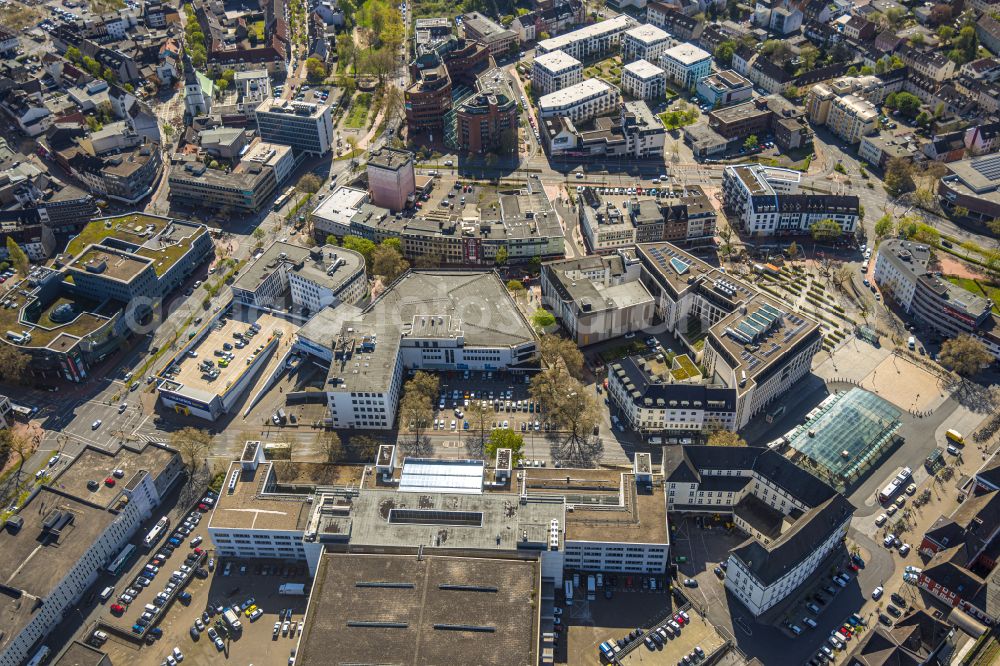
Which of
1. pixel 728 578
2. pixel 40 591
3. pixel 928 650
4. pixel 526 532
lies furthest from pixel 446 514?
pixel 928 650

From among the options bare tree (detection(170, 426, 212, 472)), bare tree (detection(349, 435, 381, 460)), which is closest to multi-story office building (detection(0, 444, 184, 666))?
bare tree (detection(170, 426, 212, 472))

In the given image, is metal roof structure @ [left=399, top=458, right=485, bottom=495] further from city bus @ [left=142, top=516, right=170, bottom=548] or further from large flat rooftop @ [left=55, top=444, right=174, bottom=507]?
large flat rooftop @ [left=55, top=444, right=174, bottom=507]

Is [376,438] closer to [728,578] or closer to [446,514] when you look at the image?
[446,514]

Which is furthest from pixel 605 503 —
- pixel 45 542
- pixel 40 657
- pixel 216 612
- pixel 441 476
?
pixel 45 542

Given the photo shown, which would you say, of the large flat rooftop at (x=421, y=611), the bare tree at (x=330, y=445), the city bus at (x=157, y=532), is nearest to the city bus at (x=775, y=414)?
the large flat rooftop at (x=421, y=611)

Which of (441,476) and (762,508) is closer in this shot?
(762,508)

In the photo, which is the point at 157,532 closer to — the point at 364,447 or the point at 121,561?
the point at 121,561

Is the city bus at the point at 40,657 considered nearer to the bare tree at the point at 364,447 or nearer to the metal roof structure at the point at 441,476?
the bare tree at the point at 364,447
